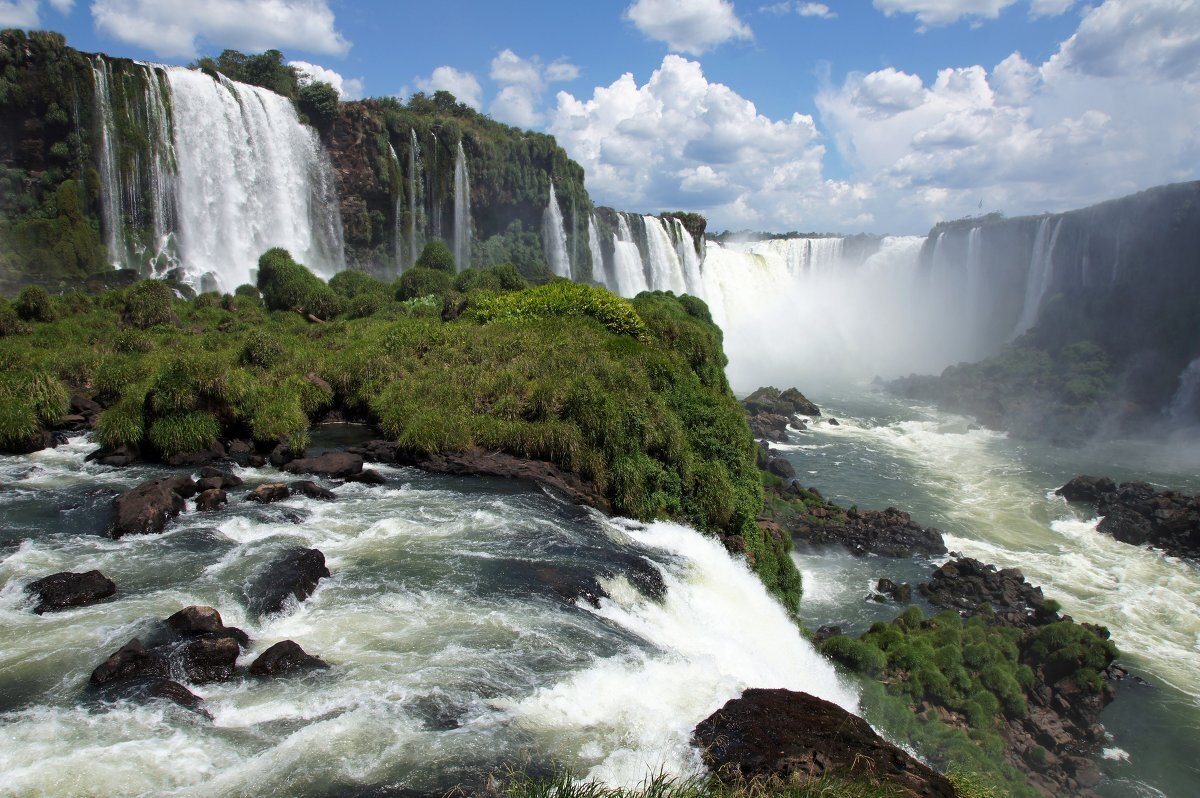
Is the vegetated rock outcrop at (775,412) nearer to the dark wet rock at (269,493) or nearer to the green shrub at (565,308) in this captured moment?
the green shrub at (565,308)

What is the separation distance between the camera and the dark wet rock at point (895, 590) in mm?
19391

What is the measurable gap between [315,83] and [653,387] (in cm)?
3323

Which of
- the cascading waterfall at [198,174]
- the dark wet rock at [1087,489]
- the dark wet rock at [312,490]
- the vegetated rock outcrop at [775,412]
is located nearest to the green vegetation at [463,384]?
the dark wet rock at [312,490]

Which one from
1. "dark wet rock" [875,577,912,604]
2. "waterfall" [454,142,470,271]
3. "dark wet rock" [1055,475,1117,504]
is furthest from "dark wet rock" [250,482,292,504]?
"waterfall" [454,142,470,271]

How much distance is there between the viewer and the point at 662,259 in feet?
189

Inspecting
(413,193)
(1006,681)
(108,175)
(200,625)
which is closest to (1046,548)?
(1006,681)

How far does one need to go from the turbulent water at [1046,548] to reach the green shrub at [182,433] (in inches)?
542

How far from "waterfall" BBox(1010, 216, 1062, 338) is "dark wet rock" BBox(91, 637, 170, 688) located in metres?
64.9

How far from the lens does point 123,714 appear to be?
610cm

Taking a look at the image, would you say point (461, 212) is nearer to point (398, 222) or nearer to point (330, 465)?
point (398, 222)

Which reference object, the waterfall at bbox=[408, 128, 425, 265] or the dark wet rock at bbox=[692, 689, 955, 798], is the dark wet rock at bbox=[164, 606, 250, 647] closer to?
the dark wet rock at bbox=[692, 689, 955, 798]

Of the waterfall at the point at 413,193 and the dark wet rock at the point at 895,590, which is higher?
the waterfall at the point at 413,193

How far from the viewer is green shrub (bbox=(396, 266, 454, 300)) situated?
29.3 metres

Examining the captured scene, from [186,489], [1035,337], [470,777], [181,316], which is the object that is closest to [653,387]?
[186,489]
